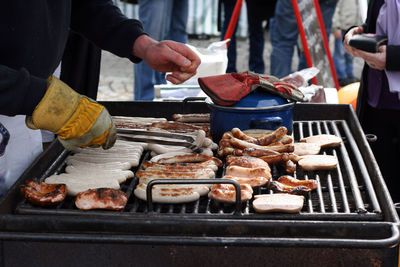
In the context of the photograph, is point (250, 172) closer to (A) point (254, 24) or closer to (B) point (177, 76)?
(B) point (177, 76)

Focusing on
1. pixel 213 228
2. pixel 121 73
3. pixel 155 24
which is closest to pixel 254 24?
pixel 155 24

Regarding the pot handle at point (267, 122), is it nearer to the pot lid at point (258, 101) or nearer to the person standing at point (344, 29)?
the pot lid at point (258, 101)

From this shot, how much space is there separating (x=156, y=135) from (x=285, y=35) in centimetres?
448

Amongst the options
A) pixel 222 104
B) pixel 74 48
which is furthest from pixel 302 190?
Answer: pixel 74 48

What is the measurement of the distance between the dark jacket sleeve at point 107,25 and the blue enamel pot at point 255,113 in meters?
0.63

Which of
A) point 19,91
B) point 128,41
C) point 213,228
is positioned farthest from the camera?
point 128,41

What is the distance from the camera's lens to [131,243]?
171 centimetres

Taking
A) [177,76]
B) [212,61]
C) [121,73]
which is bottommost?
[121,73]

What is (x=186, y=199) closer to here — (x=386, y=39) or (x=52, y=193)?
(x=52, y=193)

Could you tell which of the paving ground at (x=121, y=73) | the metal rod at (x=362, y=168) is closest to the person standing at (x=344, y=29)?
the paving ground at (x=121, y=73)

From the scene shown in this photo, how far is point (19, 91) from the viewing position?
1.86 metres

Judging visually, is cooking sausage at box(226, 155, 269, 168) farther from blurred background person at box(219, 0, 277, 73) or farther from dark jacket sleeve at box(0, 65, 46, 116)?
blurred background person at box(219, 0, 277, 73)

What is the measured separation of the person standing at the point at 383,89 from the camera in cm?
305

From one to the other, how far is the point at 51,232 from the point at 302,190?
1.01m
